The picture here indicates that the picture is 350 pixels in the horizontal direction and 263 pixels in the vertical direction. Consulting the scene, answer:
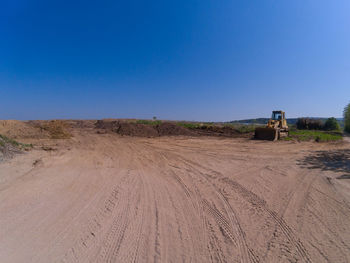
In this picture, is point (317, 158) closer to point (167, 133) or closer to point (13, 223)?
point (13, 223)

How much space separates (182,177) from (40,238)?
13.7 feet

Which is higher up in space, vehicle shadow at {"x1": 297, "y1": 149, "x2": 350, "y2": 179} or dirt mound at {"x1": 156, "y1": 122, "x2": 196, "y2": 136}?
dirt mound at {"x1": 156, "y1": 122, "x2": 196, "y2": 136}

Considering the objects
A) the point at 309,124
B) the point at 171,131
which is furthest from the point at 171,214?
the point at 309,124

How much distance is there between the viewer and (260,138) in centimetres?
1638

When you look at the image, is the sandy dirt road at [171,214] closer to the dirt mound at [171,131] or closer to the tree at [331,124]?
the dirt mound at [171,131]

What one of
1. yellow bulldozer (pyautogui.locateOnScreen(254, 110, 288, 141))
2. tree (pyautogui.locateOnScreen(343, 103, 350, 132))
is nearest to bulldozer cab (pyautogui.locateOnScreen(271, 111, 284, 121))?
yellow bulldozer (pyautogui.locateOnScreen(254, 110, 288, 141))

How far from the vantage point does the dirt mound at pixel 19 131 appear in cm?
1389

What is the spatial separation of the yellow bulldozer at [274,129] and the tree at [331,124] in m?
20.7

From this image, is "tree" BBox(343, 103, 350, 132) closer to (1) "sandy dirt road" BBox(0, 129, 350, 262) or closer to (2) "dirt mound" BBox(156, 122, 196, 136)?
(2) "dirt mound" BBox(156, 122, 196, 136)

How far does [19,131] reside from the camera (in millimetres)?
14453

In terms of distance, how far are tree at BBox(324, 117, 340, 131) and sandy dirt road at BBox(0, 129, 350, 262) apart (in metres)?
31.2

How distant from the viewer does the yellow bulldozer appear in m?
15.5

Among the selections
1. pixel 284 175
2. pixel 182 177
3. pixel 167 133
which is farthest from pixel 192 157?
pixel 167 133

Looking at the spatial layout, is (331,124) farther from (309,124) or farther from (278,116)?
(278,116)
